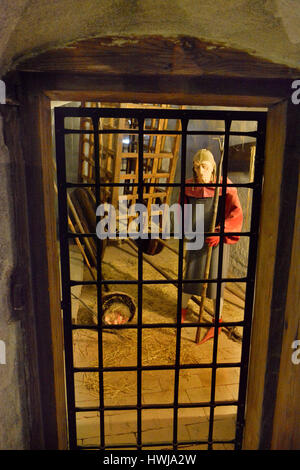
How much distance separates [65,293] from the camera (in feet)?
6.93

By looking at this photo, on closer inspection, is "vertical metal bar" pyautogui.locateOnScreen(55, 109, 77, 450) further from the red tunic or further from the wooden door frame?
the red tunic

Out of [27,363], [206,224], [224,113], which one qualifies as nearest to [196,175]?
[206,224]

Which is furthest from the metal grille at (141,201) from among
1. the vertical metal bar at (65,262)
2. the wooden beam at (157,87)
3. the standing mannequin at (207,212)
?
the standing mannequin at (207,212)

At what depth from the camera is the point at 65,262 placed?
2.07 m

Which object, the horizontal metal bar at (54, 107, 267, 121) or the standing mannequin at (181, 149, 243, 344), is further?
the standing mannequin at (181, 149, 243, 344)

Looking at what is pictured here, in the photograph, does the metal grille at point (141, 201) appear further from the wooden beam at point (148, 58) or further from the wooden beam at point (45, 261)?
the wooden beam at point (148, 58)

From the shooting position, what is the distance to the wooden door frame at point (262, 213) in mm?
1645

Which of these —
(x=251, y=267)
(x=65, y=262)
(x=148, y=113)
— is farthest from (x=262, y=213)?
(x=65, y=262)

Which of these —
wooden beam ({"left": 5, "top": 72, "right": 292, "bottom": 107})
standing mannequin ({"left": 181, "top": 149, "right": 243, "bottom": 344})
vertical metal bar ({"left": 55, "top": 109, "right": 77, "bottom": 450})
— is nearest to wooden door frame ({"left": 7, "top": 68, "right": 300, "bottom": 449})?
wooden beam ({"left": 5, "top": 72, "right": 292, "bottom": 107})

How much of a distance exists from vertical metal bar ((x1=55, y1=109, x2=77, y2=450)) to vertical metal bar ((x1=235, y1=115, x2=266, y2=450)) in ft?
3.57

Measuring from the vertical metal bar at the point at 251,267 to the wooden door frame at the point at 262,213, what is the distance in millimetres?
56

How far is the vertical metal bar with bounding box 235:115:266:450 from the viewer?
78.2 inches

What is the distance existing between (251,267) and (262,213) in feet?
1.15
